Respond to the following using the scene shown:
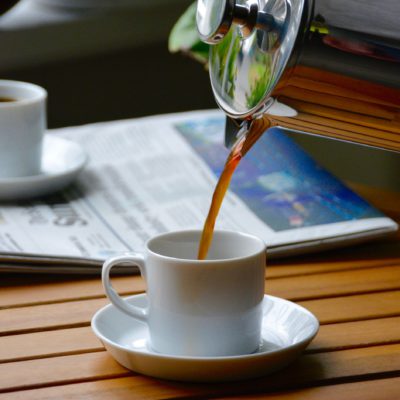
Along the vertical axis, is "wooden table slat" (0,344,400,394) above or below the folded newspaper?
above

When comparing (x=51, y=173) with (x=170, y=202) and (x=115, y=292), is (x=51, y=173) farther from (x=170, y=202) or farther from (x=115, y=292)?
(x=115, y=292)

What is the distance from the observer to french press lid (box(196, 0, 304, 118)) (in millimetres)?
494

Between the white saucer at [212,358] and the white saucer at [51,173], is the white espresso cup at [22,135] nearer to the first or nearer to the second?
the white saucer at [51,173]

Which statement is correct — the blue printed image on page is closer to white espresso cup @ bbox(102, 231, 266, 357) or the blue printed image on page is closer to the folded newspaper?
the folded newspaper

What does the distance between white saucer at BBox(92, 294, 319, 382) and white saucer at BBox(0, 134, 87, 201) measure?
0.91 feet

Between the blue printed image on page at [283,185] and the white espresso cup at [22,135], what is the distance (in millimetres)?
160

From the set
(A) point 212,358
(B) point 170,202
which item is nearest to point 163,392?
(A) point 212,358

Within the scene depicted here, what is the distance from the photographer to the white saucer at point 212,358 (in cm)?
49

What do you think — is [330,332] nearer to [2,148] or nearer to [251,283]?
[251,283]

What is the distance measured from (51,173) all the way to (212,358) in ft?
1.45

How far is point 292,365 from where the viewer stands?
52 centimetres

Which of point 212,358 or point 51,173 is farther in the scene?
point 51,173

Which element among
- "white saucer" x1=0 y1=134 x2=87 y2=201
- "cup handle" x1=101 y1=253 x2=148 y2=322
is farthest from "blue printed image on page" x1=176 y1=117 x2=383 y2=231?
"cup handle" x1=101 y1=253 x2=148 y2=322

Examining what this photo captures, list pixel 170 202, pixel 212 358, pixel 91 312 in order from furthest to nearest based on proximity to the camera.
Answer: pixel 170 202
pixel 91 312
pixel 212 358
